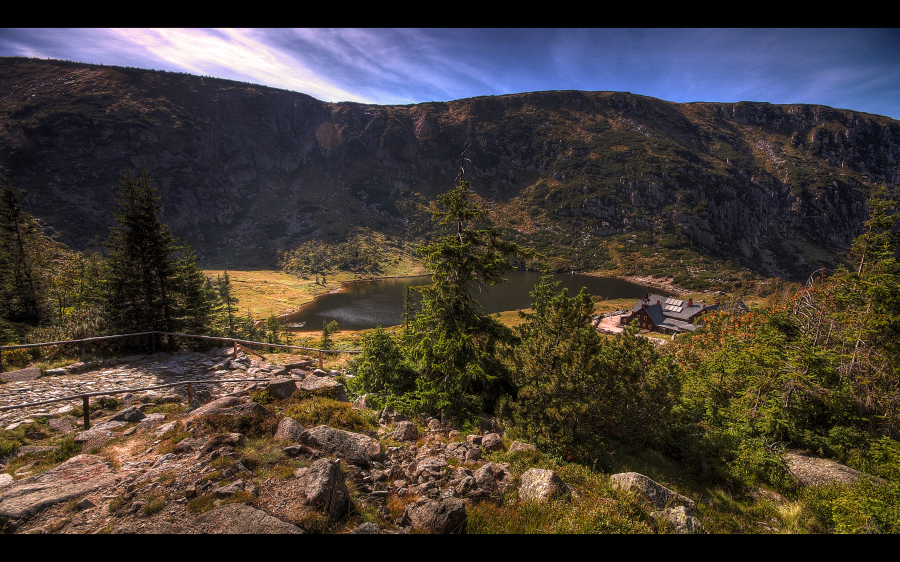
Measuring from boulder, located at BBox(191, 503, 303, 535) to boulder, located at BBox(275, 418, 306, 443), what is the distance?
2.57 metres

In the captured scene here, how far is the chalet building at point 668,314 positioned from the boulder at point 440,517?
67222 mm

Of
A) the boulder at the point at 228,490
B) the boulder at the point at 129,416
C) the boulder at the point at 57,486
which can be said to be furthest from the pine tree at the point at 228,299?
the boulder at the point at 228,490

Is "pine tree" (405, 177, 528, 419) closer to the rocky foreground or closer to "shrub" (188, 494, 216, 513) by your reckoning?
the rocky foreground

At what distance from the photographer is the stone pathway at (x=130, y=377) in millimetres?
9750

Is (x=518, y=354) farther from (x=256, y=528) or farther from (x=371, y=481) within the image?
(x=256, y=528)

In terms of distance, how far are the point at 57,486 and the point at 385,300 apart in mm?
101585

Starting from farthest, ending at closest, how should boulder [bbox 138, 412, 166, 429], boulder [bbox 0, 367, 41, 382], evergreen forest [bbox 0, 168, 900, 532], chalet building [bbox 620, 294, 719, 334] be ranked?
chalet building [bbox 620, 294, 719, 334]
boulder [bbox 0, 367, 41, 382]
evergreen forest [bbox 0, 168, 900, 532]
boulder [bbox 138, 412, 166, 429]

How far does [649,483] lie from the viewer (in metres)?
7.79

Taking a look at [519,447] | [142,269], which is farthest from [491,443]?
[142,269]

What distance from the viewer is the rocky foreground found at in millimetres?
5020

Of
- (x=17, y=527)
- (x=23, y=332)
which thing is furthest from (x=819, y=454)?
(x=23, y=332)

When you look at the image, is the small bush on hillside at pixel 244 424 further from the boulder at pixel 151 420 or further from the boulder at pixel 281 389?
the boulder at pixel 281 389

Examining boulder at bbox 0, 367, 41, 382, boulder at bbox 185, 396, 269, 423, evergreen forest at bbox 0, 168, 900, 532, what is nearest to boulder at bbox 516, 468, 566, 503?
evergreen forest at bbox 0, 168, 900, 532

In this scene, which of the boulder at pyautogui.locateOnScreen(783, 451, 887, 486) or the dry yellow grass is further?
the dry yellow grass
